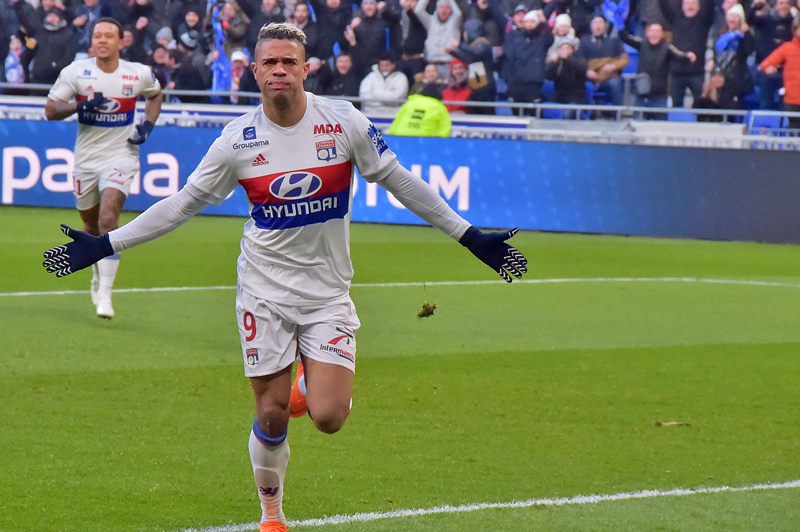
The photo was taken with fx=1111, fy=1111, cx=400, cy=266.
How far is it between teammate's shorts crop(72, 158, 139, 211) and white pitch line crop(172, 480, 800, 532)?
18.4 feet

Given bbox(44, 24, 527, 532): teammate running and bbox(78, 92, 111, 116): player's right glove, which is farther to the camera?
bbox(78, 92, 111, 116): player's right glove

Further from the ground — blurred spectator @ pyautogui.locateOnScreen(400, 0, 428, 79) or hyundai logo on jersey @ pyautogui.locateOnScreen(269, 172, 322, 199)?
blurred spectator @ pyautogui.locateOnScreen(400, 0, 428, 79)

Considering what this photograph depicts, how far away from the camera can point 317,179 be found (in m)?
4.71

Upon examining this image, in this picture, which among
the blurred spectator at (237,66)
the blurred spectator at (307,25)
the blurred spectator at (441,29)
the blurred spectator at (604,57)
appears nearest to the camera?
the blurred spectator at (604,57)

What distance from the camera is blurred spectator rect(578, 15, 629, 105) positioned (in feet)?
59.8

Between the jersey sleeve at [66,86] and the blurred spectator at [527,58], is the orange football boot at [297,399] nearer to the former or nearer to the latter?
the jersey sleeve at [66,86]

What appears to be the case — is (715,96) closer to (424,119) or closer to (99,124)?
(424,119)

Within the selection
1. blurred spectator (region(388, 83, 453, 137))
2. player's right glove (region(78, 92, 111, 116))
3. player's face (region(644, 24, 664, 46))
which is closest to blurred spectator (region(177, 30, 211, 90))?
blurred spectator (region(388, 83, 453, 137))

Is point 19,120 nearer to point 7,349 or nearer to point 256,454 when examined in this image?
point 7,349

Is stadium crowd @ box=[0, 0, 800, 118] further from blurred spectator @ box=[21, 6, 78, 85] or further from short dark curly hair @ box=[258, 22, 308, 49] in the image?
short dark curly hair @ box=[258, 22, 308, 49]

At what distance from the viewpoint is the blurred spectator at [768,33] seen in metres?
17.5

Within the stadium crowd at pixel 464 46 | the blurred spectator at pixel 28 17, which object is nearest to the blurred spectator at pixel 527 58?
the stadium crowd at pixel 464 46

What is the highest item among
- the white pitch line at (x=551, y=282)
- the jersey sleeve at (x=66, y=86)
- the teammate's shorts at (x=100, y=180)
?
the jersey sleeve at (x=66, y=86)

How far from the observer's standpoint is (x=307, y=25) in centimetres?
1994
